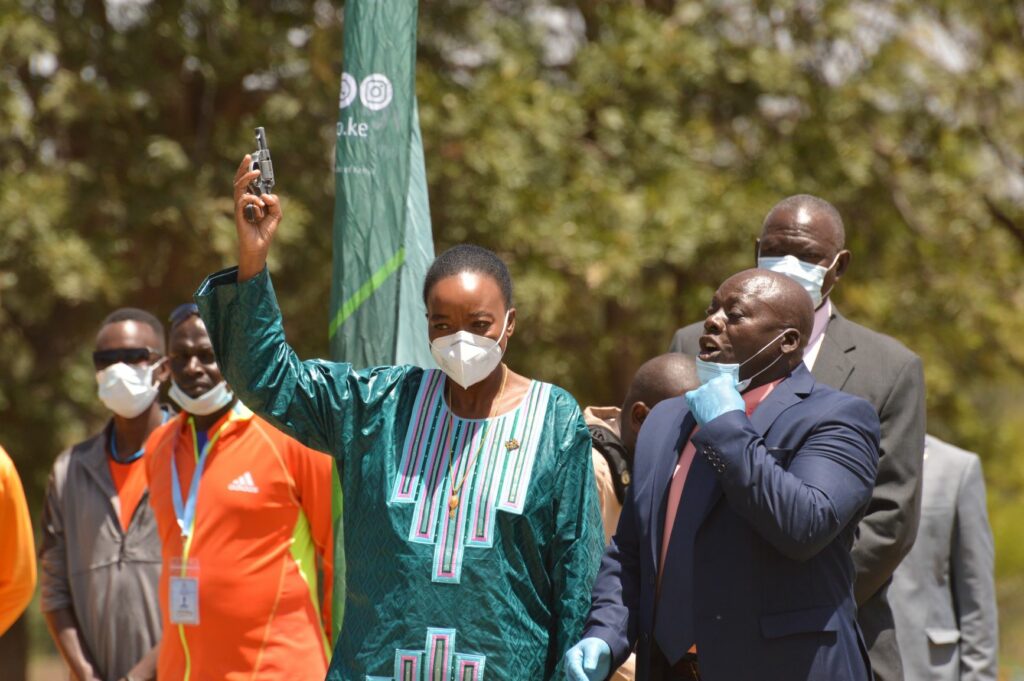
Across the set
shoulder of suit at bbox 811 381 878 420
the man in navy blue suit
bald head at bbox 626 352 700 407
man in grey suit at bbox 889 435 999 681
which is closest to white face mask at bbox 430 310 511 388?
the man in navy blue suit

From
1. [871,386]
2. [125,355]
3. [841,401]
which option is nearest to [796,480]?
[841,401]

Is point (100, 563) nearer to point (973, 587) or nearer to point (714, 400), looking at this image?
point (714, 400)

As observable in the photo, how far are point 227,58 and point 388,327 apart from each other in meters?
5.68

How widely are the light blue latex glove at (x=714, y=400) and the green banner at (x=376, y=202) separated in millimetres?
1379

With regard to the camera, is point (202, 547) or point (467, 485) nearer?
point (467, 485)

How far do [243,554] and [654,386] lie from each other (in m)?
1.60

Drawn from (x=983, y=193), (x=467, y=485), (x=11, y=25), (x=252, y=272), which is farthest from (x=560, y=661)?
(x=983, y=193)

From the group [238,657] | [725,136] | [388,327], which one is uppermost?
[725,136]

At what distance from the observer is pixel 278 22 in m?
10.6

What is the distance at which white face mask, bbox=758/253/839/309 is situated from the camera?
527cm

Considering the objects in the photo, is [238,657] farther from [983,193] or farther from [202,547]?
[983,193]

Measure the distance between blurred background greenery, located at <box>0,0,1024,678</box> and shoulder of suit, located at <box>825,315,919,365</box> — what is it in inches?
184

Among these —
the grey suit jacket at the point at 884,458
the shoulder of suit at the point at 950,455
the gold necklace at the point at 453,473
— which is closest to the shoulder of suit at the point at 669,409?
the gold necklace at the point at 453,473

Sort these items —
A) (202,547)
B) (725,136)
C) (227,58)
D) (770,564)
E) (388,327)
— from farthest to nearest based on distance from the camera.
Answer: (725,136), (227,58), (202,547), (388,327), (770,564)
